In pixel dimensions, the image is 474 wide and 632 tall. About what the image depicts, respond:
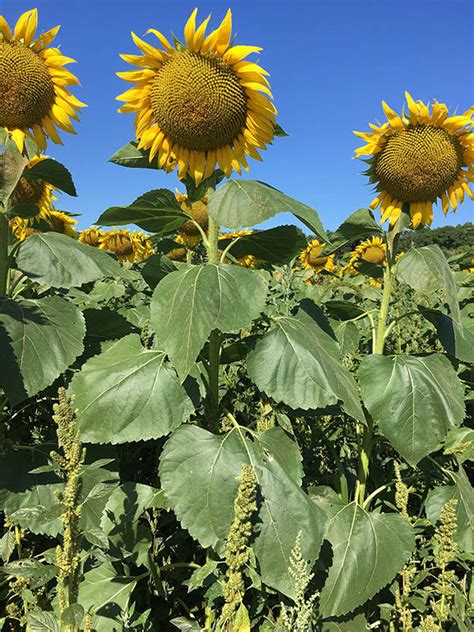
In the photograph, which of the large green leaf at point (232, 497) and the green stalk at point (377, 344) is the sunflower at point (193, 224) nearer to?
the green stalk at point (377, 344)

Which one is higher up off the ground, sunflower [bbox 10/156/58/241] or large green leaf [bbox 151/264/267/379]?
sunflower [bbox 10/156/58/241]

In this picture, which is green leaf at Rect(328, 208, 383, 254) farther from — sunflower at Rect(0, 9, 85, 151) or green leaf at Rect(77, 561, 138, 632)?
green leaf at Rect(77, 561, 138, 632)

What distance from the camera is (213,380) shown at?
211cm

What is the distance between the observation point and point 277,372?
1977 mm

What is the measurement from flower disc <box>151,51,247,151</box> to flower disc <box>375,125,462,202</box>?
779 mm

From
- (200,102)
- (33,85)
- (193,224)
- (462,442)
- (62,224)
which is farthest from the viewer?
(193,224)

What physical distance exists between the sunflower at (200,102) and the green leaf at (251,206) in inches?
15.6

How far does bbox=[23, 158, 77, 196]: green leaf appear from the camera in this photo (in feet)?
7.90

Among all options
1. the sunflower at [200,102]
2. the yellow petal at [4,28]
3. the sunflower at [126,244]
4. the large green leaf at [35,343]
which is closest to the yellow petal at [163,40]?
the sunflower at [200,102]

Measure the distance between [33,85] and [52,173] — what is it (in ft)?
1.26

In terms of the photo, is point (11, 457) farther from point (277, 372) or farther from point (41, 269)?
point (277, 372)

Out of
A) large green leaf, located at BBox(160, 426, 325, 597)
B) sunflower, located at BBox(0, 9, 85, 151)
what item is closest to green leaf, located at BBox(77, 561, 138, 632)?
large green leaf, located at BBox(160, 426, 325, 597)

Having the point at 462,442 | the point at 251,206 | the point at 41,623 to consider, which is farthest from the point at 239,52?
the point at 462,442

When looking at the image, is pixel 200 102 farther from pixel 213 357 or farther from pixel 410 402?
pixel 410 402
